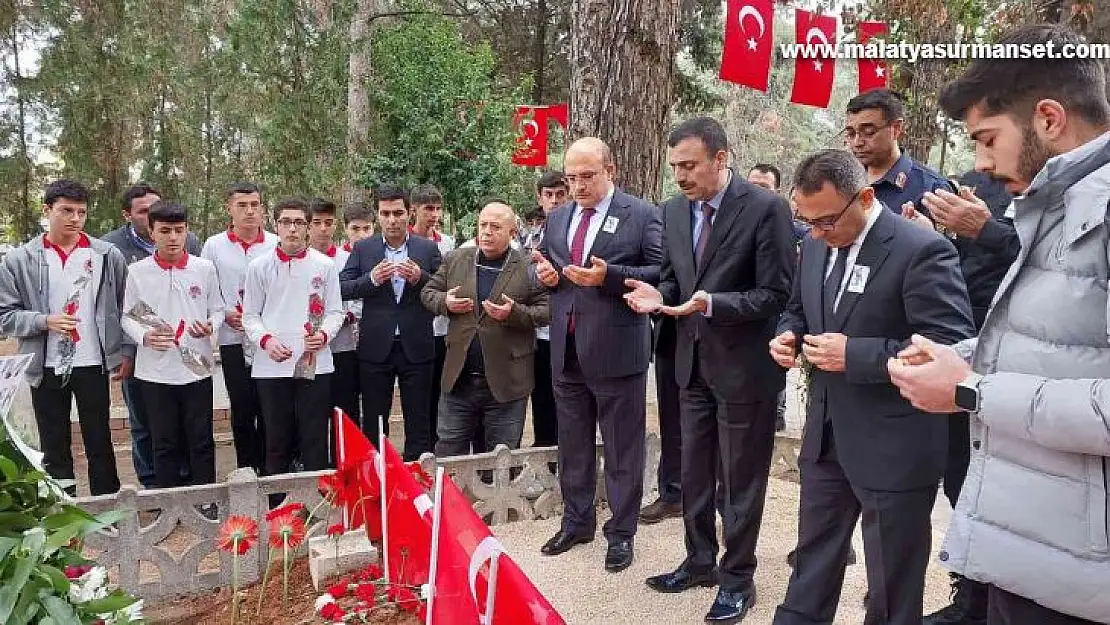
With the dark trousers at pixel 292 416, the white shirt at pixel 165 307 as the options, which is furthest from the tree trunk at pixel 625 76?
the white shirt at pixel 165 307

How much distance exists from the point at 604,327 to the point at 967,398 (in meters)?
2.25

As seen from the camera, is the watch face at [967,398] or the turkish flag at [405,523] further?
the turkish flag at [405,523]

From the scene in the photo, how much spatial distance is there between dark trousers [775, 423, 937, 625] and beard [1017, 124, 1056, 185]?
118 cm

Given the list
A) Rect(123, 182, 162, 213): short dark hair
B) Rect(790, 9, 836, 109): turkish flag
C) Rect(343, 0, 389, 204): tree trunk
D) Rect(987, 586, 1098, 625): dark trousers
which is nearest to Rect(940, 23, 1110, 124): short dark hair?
Rect(987, 586, 1098, 625): dark trousers

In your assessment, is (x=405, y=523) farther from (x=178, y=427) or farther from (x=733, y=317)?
(x=178, y=427)

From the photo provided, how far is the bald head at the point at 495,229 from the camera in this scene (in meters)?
4.51

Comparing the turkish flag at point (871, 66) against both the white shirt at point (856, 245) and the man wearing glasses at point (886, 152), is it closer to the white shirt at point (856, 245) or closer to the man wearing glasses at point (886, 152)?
the man wearing glasses at point (886, 152)

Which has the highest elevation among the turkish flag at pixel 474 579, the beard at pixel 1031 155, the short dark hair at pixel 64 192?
the beard at pixel 1031 155

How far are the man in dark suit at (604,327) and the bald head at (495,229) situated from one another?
574 mm

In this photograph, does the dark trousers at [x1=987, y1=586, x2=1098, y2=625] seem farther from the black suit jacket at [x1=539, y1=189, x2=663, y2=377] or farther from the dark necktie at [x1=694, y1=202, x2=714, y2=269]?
the black suit jacket at [x1=539, y1=189, x2=663, y2=377]

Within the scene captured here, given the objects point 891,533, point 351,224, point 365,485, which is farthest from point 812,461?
point 351,224

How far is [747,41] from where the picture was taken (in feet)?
21.5

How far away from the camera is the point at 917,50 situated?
633 centimetres

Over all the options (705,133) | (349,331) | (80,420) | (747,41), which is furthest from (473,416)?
(747,41)
